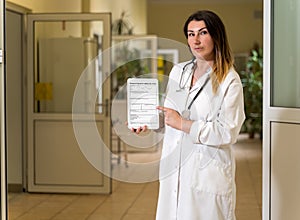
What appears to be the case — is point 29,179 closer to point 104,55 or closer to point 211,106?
point 104,55

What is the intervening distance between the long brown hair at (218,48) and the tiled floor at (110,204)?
105 inches

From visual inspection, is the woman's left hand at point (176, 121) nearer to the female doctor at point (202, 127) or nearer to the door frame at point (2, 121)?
the female doctor at point (202, 127)

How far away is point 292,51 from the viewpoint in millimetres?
3379

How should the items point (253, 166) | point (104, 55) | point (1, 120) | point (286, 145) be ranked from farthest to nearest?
1. point (253, 166)
2. point (104, 55)
3. point (1, 120)
4. point (286, 145)

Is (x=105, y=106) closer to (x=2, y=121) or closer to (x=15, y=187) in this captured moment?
(x=15, y=187)

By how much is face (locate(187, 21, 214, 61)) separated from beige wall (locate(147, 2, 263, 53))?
1117cm

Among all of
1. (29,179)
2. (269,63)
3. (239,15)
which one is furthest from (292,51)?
(239,15)

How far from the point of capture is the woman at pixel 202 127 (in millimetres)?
2547

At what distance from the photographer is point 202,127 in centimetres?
253

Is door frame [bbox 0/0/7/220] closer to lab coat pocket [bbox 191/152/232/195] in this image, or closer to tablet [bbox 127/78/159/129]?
tablet [bbox 127/78/159/129]

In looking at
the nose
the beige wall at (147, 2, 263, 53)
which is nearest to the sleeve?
the nose

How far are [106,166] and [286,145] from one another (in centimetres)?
275

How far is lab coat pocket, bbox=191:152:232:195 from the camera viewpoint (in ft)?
8.63

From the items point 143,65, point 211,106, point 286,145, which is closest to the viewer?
point 211,106
